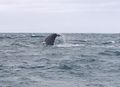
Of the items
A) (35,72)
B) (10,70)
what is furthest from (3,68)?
(35,72)

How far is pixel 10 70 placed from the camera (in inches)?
775

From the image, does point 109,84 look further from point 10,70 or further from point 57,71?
point 10,70

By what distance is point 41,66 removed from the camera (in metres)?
21.6

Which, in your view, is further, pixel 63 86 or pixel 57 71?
pixel 57 71

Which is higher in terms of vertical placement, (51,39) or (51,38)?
(51,38)

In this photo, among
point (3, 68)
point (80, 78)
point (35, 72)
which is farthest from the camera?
point (3, 68)

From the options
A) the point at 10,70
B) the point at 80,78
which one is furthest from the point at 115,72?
the point at 10,70

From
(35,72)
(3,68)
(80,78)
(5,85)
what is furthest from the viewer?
(3,68)

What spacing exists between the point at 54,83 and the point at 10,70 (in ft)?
14.2

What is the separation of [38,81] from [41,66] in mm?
5200

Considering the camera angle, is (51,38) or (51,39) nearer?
(51,38)

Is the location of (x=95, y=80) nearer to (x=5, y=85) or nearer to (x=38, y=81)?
(x=38, y=81)

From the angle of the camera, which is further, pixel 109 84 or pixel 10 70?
pixel 10 70

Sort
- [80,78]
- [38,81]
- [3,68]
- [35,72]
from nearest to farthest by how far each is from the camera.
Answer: [38,81] → [80,78] → [35,72] → [3,68]
